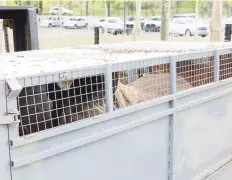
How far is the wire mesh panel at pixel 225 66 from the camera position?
3576mm

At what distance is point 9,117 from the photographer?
5.94ft

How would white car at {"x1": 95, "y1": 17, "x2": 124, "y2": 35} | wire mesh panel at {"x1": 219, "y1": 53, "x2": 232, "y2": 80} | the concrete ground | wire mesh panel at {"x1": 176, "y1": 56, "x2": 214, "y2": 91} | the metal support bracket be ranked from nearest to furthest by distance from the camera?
the metal support bracket → wire mesh panel at {"x1": 176, "y1": 56, "x2": 214, "y2": 91} → wire mesh panel at {"x1": 219, "y1": 53, "x2": 232, "y2": 80} → the concrete ground → white car at {"x1": 95, "y1": 17, "x2": 124, "y2": 35}

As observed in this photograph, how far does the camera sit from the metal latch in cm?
180

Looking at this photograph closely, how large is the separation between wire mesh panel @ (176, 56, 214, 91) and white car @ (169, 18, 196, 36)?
87.4ft

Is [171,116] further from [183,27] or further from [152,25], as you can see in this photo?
[152,25]

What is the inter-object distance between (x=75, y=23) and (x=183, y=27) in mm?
10897

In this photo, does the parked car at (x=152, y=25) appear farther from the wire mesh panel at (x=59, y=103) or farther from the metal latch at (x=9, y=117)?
the metal latch at (x=9, y=117)

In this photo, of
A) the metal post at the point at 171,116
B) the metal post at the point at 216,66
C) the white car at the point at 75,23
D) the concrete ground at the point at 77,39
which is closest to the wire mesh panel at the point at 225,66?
the metal post at the point at 216,66

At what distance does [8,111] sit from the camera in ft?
5.98

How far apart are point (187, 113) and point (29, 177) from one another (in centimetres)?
148

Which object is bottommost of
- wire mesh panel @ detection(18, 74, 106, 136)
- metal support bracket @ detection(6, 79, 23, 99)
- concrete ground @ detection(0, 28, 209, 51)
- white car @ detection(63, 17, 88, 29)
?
concrete ground @ detection(0, 28, 209, 51)

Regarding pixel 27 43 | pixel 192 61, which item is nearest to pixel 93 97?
pixel 192 61

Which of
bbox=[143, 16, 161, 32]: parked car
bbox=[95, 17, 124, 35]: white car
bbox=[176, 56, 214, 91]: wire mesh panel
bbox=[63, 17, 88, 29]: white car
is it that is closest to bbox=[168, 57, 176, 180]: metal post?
bbox=[176, 56, 214, 91]: wire mesh panel

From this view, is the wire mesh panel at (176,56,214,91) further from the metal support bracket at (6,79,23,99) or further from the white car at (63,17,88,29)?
the white car at (63,17,88,29)
